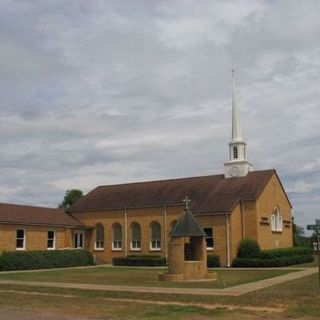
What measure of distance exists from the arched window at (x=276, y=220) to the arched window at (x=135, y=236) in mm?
11172

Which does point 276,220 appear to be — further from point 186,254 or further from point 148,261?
point 186,254

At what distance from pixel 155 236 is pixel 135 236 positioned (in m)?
2.09

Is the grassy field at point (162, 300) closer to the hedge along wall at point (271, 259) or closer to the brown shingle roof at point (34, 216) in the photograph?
the hedge along wall at point (271, 259)

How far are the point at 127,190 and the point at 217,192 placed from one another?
10088mm

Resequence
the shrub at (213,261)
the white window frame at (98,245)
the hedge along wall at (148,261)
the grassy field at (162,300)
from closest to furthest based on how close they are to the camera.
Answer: the grassy field at (162,300) → the shrub at (213,261) → the hedge along wall at (148,261) → the white window frame at (98,245)

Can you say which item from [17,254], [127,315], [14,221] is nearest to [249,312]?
[127,315]

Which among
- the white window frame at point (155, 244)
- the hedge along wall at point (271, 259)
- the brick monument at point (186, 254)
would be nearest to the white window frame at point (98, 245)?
the white window frame at point (155, 244)

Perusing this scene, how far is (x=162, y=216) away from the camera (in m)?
45.7

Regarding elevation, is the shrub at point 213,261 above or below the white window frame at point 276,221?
below

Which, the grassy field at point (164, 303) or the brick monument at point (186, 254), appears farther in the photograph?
the brick monument at point (186, 254)

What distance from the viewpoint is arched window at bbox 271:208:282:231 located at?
46347 millimetres

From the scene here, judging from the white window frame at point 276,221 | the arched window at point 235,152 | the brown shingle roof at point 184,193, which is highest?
the arched window at point 235,152

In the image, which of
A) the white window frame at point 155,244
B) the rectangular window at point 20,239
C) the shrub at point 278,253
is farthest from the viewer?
the white window frame at point 155,244

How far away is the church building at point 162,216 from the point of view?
4206 cm
